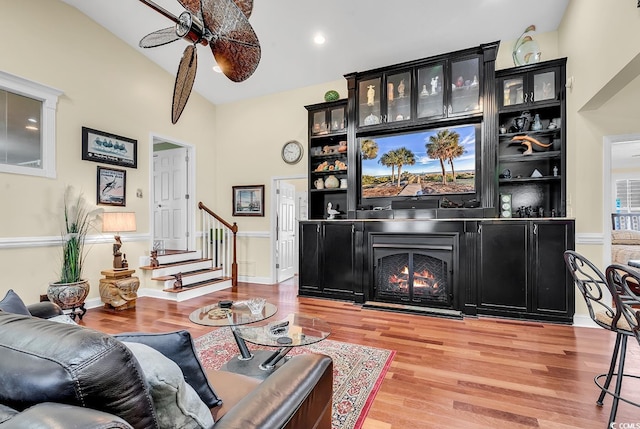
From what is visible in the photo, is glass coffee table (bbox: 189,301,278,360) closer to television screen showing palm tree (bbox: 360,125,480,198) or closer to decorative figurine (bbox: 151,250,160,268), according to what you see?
television screen showing palm tree (bbox: 360,125,480,198)

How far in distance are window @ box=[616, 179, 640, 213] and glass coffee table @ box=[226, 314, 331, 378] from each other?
11.4 metres

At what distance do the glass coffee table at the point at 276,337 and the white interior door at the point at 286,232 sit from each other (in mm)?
3423

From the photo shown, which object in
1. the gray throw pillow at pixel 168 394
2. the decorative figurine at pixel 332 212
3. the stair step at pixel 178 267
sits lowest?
the stair step at pixel 178 267

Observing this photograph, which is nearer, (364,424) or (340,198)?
(364,424)

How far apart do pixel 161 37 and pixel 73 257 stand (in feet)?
10.6

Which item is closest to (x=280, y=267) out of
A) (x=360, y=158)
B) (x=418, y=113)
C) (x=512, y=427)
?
(x=360, y=158)

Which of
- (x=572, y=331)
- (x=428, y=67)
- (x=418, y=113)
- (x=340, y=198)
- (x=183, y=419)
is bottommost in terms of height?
(x=572, y=331)

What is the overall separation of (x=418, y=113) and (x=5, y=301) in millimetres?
4412

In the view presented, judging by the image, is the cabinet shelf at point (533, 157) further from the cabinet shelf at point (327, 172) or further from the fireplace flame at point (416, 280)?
the cabinet shelf at point (327, 172)

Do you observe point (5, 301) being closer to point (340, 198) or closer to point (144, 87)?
point (340, 198)

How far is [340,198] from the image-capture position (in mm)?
5184

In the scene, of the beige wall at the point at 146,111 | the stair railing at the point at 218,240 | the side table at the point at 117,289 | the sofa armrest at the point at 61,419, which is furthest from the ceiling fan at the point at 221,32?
the stair railing at the point at 218,240

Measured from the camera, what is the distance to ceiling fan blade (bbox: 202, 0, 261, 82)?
1.79m

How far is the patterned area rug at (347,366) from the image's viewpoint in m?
1.94
